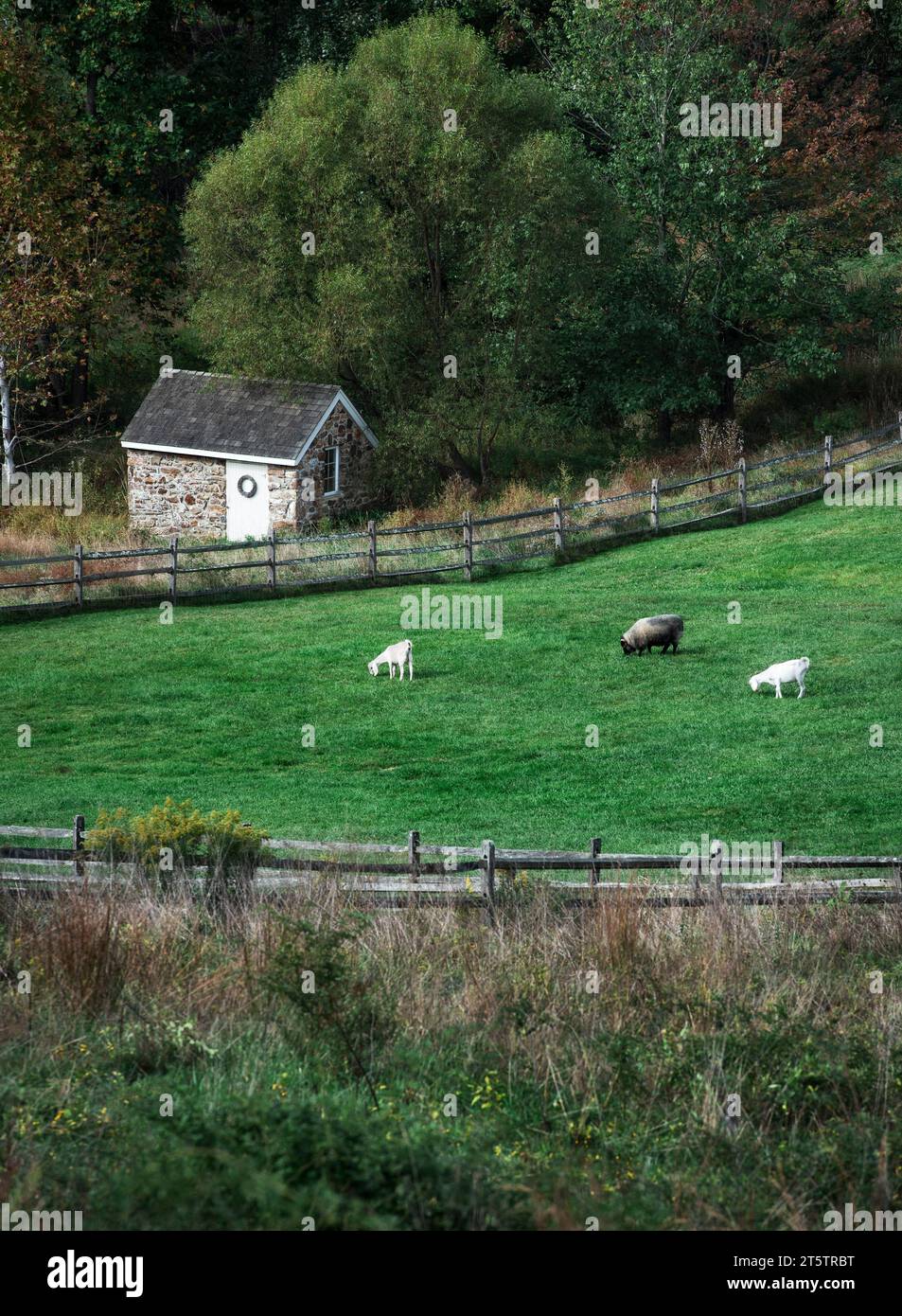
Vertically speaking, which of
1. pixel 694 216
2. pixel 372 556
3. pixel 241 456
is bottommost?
pixel 372 556

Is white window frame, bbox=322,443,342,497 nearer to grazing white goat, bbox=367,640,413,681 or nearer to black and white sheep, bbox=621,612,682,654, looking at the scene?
grazing white goat, bbox=367,640,413,681

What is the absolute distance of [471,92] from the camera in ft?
117

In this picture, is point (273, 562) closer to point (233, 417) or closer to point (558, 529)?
A: point (558, 529)

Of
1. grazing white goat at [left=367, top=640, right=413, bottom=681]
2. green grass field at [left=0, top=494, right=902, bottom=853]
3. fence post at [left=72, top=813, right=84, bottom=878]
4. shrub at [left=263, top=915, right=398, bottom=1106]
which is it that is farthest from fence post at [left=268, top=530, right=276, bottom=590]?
shrub at [left=263, top=915, right=398, bottom=1106]

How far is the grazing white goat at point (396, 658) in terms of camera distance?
70.1ft

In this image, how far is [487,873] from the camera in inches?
445

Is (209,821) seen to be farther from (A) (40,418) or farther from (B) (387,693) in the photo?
(A) (40,418)

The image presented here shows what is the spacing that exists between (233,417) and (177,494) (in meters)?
2.40

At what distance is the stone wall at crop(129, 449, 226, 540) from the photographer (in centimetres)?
3644

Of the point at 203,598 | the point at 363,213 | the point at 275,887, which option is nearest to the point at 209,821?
the point at 275,887

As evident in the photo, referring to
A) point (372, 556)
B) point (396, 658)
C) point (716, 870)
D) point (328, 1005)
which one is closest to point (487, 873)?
point (716, 870)

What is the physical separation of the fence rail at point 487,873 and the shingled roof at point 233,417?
944 inches

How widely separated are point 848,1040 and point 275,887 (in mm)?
4697

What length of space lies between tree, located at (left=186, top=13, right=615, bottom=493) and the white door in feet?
8.86
